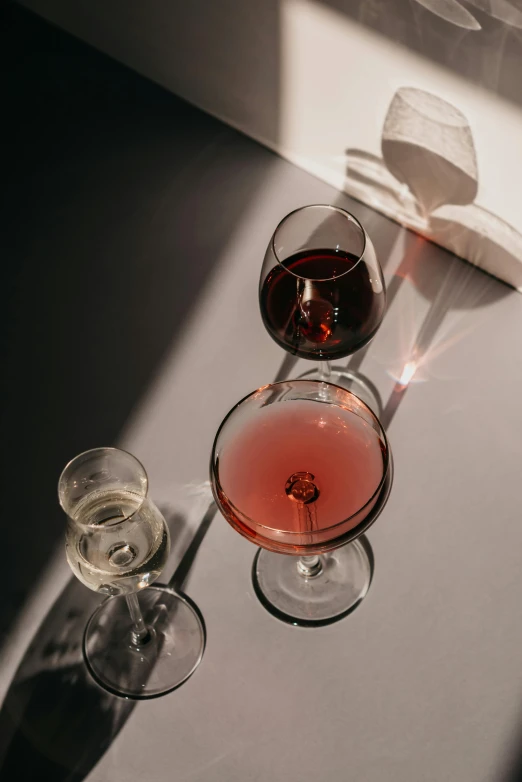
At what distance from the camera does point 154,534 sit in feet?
2.72

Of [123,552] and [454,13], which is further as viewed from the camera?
[454,13]

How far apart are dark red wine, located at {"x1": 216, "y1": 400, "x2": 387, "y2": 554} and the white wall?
405 millimetres

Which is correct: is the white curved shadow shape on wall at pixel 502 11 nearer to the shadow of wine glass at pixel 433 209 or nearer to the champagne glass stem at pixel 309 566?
the shadow of wine glass at pixel 433 209

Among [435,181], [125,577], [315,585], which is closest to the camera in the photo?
[125,577]

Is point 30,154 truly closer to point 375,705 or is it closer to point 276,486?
point 276,486

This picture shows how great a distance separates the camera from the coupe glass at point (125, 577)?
811 millimetres

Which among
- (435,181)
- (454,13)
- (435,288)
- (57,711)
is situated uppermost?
(454,13)

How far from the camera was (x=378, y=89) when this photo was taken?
1.10 meters

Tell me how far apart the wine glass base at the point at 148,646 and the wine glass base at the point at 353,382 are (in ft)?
1.03

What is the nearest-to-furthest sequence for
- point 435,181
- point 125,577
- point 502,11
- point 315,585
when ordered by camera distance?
point 125,577, point 502,11, point 315,585, point 435,181

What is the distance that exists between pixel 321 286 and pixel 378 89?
36 cm

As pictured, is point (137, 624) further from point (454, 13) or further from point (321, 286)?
point (454, 13)

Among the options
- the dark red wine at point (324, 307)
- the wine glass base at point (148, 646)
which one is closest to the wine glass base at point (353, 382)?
the dark red wine at point (324, 307)

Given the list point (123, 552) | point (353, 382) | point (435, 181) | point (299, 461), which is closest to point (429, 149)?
point (435, 181)
